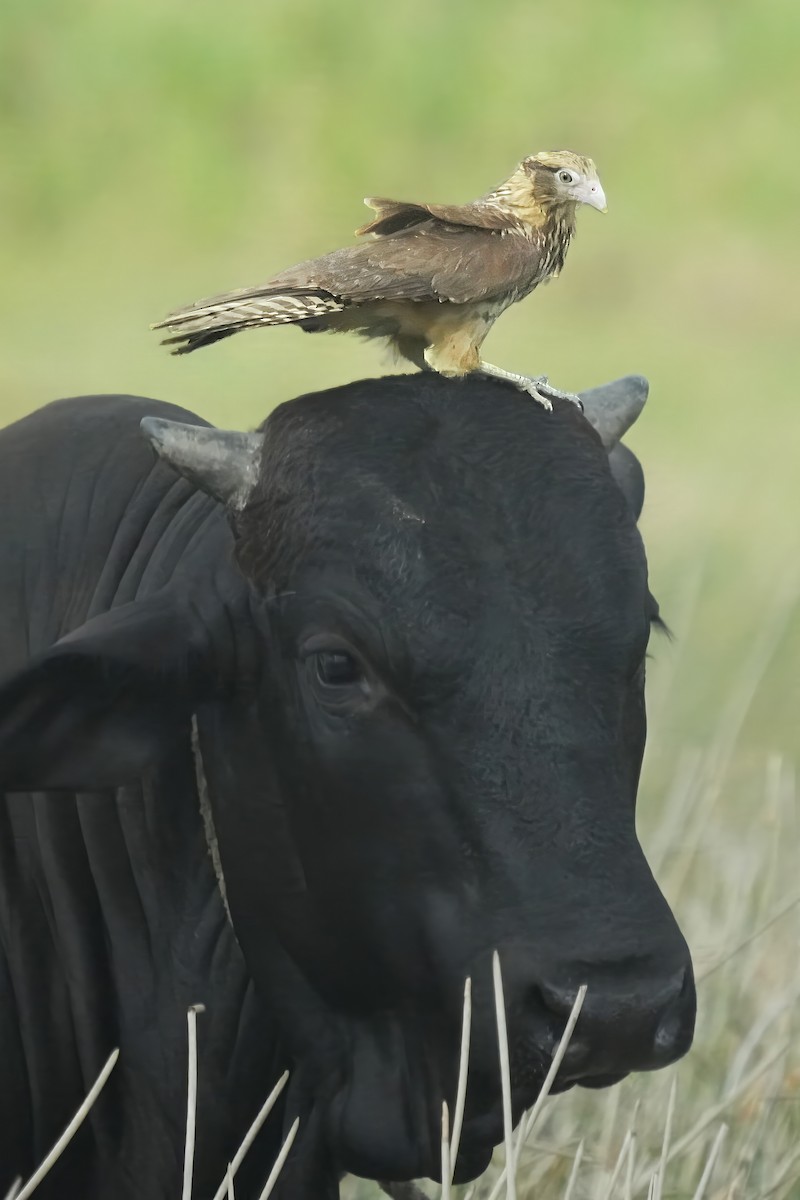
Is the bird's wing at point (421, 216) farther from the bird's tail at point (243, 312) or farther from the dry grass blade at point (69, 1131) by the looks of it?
the dry grass blade at point (69, 1131)

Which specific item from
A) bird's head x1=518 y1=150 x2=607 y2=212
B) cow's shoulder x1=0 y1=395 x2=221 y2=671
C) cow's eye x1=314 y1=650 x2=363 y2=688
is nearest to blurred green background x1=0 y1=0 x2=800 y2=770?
cow's shoulder x1=0 y1=395 x2=221 y2=671

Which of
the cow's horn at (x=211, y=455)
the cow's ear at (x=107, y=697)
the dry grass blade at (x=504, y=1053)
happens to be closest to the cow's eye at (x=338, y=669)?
the cow's ear at (x=107, y=697)

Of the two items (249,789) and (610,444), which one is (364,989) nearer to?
(249,789)

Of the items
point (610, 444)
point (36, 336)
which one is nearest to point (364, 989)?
point (610, 444)

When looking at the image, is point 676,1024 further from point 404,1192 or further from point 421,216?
point 421,216

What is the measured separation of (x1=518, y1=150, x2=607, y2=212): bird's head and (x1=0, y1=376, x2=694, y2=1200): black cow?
36 cm

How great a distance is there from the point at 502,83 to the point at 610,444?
1234 centimetres

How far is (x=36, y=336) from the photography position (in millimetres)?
13219

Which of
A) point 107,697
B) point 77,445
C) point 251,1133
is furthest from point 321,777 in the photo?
point 77,445

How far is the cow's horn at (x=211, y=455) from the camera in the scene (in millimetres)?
3201

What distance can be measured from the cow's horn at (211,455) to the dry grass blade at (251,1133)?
96cm

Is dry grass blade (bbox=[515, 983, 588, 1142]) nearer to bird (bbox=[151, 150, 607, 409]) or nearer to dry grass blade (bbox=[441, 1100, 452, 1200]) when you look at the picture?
dry grass blade (bbox=[441, 1100, 452, 1200])

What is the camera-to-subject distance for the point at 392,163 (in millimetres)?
14352

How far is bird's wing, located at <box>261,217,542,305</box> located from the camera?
10.3 ft
